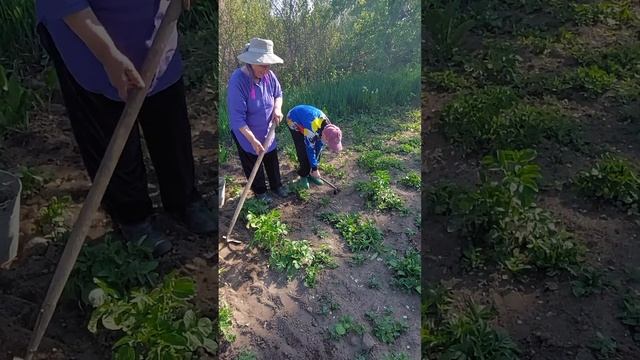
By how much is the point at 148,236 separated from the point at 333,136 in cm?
140

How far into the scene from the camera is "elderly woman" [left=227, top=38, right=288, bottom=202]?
1.58 m

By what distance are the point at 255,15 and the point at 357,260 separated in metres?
0.62

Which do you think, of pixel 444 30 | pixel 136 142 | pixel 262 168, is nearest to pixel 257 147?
pixel 262 168

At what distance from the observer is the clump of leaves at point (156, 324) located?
2240 mm

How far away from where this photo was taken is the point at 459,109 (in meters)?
4.00

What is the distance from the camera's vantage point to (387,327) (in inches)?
62.0

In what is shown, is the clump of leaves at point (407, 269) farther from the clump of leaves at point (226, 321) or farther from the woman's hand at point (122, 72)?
the woman's hand at point (122, 72)

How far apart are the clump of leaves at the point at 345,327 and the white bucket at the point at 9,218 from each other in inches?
70.8

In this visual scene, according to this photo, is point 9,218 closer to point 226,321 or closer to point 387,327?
point 226,321

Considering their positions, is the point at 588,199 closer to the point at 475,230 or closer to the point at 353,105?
the point at 475,230

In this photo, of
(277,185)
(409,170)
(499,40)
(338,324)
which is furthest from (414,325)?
(499,40)

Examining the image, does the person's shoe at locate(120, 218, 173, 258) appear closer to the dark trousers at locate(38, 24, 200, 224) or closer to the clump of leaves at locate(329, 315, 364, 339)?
the dark trousers at locate(38, 24, 200, 224)

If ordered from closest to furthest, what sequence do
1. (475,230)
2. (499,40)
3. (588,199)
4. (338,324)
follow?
(338,324)
(475,230)
(588,199)
(499,40)

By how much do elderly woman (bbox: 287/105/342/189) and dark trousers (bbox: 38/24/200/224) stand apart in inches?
33.1
